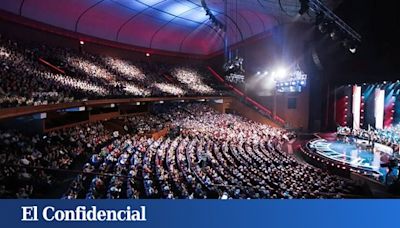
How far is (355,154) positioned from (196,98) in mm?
9702

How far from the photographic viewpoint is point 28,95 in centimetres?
876

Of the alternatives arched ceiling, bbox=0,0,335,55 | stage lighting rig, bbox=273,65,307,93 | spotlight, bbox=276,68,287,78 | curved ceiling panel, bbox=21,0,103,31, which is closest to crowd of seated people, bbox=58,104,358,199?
stage lighting rig, bbox=273,65,307,93

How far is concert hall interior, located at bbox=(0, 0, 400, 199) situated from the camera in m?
8.14

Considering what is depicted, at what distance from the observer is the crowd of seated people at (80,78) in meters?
9.46

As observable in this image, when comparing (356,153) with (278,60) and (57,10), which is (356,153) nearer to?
(278,60)

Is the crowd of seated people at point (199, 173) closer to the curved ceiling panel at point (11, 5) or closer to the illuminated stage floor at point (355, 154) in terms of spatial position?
the illuminated stage floor at point (355, 154)

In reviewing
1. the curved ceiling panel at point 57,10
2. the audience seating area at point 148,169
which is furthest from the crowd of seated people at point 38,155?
the curved ceiling panel at point 57,10

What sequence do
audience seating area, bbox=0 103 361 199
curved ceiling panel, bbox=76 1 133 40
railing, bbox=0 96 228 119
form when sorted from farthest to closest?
curved ceiling panel, bbox=76 1 133 40
railing, bbox=0 96 228 119
audience seating area, bbox=0 103 361 199

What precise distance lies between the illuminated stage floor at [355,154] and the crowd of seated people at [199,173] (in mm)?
2468

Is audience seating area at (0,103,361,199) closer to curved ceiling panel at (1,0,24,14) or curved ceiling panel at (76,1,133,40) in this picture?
curved ceiling panel at (1,0,24,14)

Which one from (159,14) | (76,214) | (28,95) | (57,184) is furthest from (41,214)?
(159,14)

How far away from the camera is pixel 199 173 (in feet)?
29.3

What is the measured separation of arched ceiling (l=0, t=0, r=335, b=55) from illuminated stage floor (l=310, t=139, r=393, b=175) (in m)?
7.37

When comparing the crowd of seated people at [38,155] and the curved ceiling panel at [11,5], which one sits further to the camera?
the curved ceiling panel at [11,5]
